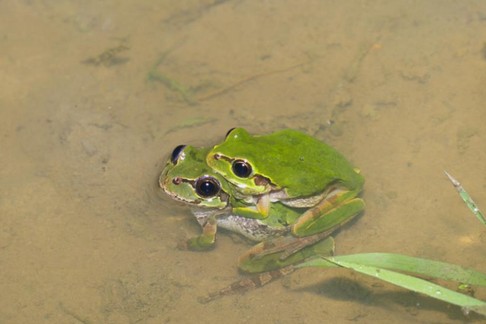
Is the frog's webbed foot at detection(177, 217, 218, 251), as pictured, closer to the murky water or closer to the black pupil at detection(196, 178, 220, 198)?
the murky water

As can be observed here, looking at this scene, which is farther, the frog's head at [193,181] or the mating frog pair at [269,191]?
the frog's head at [193,181]

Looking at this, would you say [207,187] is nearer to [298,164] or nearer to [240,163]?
[240,163]

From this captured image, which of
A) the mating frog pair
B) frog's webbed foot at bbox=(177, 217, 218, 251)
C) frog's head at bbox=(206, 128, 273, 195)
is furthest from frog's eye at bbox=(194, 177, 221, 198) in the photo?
frog's webbed foot at bbox=(177, 217, 218, 251)

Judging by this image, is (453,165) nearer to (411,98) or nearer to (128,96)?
(411,98)

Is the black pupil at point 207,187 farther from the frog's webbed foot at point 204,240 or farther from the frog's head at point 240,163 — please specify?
the frog's webbed foot at point 204,240

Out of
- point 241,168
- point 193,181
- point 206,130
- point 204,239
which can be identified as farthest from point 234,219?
point 206,130

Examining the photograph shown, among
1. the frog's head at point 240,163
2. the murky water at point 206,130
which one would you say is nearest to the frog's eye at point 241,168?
the frog's head at point 240,163
